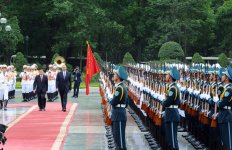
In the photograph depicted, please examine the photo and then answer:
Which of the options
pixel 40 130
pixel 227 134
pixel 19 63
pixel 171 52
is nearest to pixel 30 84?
pixel 40 130

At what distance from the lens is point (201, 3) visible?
77.4 metres

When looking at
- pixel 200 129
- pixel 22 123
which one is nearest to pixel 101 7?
pixel 22 123

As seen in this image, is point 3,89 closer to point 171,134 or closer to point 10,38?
point 171,134

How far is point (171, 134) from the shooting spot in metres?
15.1

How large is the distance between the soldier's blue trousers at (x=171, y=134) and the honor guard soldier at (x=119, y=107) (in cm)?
90

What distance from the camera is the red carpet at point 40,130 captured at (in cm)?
1789

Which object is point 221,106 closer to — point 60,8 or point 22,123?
point 22,123

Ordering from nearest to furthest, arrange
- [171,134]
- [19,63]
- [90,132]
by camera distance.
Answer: [171,134]
[90,132]
[19,63]

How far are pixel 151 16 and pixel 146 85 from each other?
6198cm

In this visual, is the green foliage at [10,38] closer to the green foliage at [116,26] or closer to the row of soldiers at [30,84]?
the green foliage at [116,26]

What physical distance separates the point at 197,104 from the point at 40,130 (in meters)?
5.89

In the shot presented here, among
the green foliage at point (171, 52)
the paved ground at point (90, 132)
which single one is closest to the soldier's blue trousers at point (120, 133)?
the paved ground at point (90, 132)

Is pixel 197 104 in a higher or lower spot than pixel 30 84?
higher

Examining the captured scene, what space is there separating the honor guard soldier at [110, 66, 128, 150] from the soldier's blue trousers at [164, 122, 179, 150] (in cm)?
90
